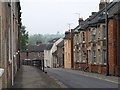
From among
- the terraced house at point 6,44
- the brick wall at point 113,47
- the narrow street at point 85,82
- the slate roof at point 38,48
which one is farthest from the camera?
the slate roof at point 38,48

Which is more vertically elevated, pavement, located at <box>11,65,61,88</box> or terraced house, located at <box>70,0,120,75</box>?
A: terraced house, located at <box>70,0,120,75</box>

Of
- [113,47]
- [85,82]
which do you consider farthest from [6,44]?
[113,47]

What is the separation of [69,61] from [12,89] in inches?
2262

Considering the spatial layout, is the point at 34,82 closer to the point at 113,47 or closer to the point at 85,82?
the point at 85,82

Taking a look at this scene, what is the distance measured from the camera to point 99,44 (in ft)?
159

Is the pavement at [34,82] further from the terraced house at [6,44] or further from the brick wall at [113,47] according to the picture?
the brick wall at [113,47]

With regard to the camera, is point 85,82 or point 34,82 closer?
point 34,82

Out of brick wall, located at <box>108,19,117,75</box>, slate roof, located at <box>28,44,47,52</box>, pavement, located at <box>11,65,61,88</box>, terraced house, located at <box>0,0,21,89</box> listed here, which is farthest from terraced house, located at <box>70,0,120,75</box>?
slate roof, located at <box>28,44,47,52</box>

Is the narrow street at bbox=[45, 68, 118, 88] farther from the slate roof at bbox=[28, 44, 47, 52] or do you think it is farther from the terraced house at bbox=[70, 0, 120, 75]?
the slate roof at bbox=[28, 44, 47, 52]

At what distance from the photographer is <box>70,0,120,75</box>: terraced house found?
42.8 meters

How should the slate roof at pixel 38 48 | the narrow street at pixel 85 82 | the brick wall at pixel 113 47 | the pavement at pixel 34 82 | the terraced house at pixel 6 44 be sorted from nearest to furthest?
1. the terraced house at pixel 6 44
2. the pavement at pixel 34 82
3. the narrow street at pixel 85 82
4. the brick wall at pixel 113 47
5. the slate roof at pixel 38 48

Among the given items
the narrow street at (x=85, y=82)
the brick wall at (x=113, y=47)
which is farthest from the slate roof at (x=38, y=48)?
the narrow street at (x=85, y=82)

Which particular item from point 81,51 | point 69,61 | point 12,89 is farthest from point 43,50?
point 12,89

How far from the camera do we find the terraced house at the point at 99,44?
Result: 42.8 m
